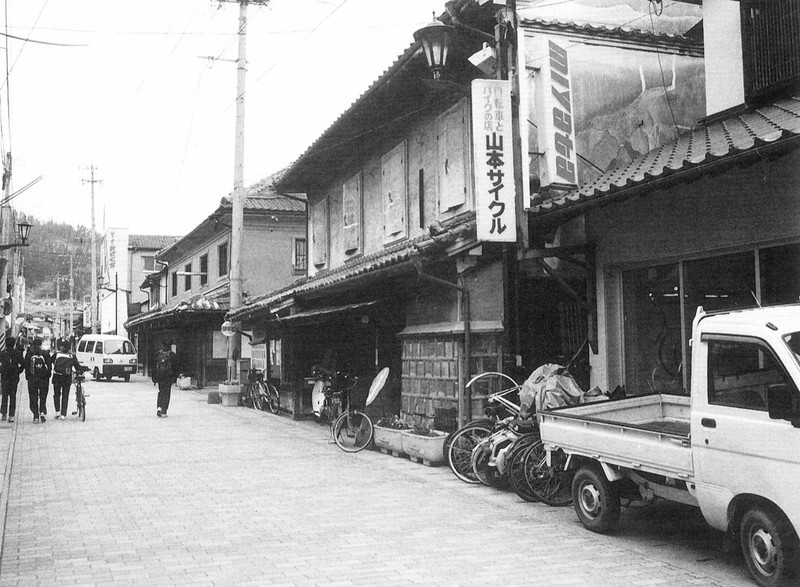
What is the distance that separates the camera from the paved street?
6172 millimetres

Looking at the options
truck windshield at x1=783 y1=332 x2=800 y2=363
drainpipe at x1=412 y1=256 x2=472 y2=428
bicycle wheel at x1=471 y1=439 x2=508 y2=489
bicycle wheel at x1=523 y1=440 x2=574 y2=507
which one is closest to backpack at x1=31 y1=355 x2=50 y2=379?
drainpipe at x1=412 y1=256 x2=472 y2=428

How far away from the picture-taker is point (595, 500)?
746 cm

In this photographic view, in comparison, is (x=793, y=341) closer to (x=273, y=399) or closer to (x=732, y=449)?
(x=732, y=449)

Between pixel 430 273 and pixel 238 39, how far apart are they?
13.8 metres

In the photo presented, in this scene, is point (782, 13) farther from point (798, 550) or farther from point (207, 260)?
point (207, 260)

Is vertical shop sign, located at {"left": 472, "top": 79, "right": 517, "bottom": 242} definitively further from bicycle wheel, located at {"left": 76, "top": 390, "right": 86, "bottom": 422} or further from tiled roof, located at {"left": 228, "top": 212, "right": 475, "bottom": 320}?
bicycle wheel, located at {"left": 76, "top": 390, "right": 86, "bottom": 422}

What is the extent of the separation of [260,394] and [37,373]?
21.4 feet

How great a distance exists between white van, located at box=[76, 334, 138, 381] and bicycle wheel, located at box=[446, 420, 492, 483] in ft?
98.6

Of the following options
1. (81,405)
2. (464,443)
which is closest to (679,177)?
(464,443)

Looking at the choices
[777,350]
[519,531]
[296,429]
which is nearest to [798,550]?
[777,350]

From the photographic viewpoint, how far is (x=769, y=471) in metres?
5.44

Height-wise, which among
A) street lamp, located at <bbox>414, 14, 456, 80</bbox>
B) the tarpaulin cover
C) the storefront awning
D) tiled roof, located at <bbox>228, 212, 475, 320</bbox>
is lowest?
the tarpaulin cover

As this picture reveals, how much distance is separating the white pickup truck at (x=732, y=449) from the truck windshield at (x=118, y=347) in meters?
33.7

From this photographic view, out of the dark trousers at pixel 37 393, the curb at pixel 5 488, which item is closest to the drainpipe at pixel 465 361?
the curb at pixel 5 488
